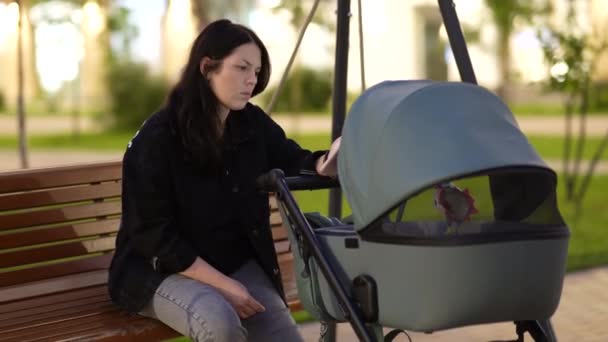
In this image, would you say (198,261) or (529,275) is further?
(198,261)

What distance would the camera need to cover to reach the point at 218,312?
4.32 m

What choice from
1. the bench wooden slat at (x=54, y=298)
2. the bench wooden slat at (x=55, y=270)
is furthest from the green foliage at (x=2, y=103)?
the bench wooden slat at (x=54, y=298)

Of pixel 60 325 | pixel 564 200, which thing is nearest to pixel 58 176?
pixel 60 325

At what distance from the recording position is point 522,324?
169 inches

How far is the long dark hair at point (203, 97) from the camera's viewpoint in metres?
4.54

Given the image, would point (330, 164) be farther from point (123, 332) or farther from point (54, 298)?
point (54, 298)

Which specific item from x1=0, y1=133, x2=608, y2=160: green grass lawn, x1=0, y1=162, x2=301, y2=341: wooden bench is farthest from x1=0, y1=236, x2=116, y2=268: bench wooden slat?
x1=0, y1=133, x2=608, y2=160: green grass lawn

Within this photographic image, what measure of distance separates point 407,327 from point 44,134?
74.5 ft

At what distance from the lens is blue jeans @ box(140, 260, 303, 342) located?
14.2ft

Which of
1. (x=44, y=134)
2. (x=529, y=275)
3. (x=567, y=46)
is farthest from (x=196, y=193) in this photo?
(x=44, y=134)

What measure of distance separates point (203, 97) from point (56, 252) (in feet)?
3.46

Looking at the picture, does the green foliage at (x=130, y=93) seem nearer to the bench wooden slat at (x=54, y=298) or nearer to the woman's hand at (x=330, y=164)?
the bench wooden slat at (x=54, y=298)

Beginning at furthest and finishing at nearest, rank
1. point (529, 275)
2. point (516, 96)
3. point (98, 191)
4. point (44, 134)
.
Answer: point (516, 96) → point (44, 134) → point (98, 191) → point (529, 275)

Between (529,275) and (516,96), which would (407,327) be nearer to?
(529,275)
